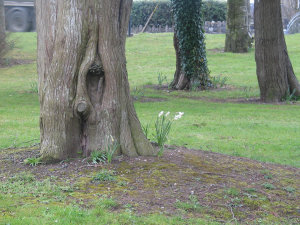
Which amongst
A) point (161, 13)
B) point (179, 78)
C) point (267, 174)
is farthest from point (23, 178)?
point (161, 13)

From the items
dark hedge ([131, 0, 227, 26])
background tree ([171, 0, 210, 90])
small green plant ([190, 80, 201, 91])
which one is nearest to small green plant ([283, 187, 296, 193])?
small green plant ([190, 80, 201, 91])

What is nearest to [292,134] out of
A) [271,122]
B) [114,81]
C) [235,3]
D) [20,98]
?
[271,122]

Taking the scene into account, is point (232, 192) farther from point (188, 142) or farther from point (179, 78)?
point (179, 78)

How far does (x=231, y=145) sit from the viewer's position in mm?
8953

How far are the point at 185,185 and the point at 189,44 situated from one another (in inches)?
464

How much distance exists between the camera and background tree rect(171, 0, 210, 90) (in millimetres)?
16578

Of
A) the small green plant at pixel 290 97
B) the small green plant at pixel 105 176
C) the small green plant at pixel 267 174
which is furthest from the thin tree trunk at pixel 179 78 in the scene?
the small green plant at pixel 105 176

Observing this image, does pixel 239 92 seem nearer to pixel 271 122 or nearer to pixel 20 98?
pixel 271 122

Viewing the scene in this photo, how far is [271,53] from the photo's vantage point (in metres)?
13.8

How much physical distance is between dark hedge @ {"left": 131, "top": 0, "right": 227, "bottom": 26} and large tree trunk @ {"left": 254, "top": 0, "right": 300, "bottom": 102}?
2574cm

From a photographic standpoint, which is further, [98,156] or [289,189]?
[98,156]

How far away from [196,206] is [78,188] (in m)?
1.33

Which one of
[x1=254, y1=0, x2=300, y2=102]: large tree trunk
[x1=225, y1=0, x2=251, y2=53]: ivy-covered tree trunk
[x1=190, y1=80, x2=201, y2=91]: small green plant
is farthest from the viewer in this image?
[x1=225, y1=0, x2=251, y2=53]: ivy-covered tree trunk

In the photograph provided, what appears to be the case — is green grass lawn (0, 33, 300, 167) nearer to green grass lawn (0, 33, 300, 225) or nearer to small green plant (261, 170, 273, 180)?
green grass lawn (0, 33, 300, 225)
